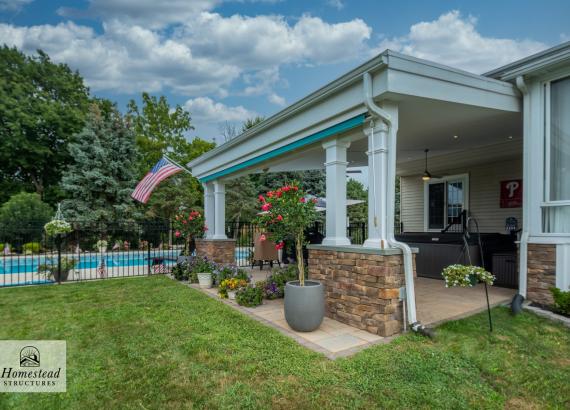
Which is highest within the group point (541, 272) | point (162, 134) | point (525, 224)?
point (162, 134)

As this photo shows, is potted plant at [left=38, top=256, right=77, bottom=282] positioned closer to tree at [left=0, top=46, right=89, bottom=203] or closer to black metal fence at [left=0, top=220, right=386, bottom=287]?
black metal fence at [left=0, top=220, right=386, bottom=287]

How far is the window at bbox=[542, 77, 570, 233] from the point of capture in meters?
4.45

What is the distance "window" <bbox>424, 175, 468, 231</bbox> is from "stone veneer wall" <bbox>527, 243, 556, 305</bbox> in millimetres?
4250

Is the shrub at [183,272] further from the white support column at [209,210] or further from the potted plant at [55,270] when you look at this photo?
the potted plant at [55,270]

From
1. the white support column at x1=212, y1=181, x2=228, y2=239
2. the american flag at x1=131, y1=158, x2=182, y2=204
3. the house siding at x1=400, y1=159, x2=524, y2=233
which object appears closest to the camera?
the house siding at x1=400, y1=159, x2=524, y2=233

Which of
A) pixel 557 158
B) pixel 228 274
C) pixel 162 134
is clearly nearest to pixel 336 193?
pixel 557 158

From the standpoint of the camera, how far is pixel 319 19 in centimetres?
984

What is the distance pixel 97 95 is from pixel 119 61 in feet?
24.1

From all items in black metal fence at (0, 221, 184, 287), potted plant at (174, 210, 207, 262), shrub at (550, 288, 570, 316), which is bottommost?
black metal fence at (0, 221, 184, 287)

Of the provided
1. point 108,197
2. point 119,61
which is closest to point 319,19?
point 119,61

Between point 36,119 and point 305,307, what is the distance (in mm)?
21723

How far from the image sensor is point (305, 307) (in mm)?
4078

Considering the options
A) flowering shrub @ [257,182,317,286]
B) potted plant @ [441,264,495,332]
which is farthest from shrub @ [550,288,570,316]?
flowering shrub @ [257,182,317,286]

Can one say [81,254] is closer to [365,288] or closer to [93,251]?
[93,251]
